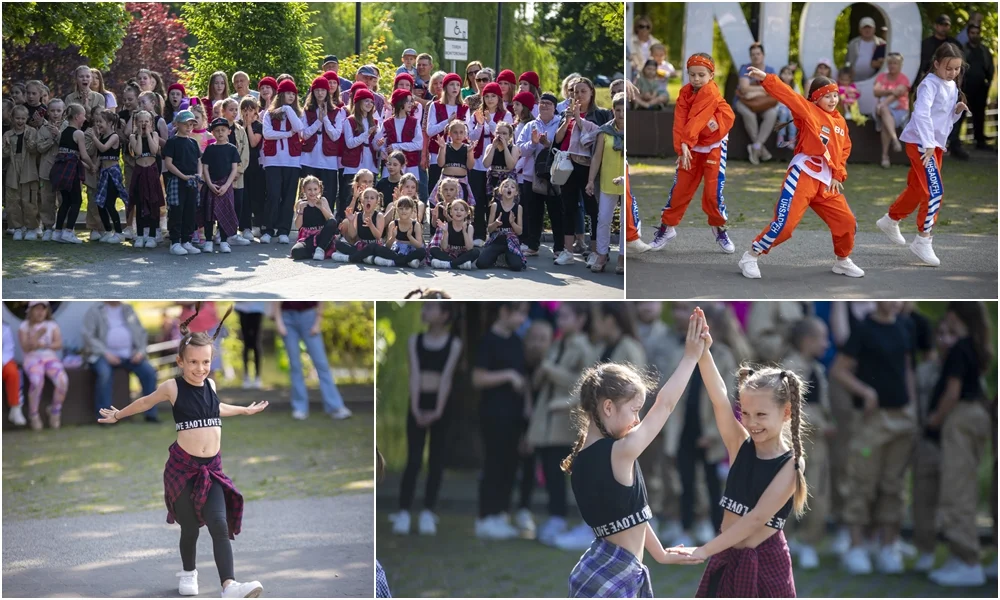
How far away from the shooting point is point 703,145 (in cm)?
735

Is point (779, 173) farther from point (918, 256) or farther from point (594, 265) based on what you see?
point (594, 265)

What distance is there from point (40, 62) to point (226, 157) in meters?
1.39

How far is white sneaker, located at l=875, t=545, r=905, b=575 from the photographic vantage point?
6.75 m

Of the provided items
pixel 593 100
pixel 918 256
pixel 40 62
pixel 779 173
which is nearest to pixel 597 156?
pixel 593 100

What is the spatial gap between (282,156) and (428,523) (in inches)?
107

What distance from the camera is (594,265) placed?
6.62 m

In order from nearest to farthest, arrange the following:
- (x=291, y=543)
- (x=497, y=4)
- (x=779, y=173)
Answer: (x=291, y=543)
(x=497, y=4)
(x=779, y=173)

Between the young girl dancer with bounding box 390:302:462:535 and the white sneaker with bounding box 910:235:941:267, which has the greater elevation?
the white sneaker with bounding box 910:235:941:267

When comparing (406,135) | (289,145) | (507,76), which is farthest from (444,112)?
(289,145)

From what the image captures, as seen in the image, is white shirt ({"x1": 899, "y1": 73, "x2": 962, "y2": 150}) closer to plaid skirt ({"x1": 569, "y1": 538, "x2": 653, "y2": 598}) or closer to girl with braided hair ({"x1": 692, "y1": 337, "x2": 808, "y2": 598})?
girl with braided hair ({"x1": 692, "y1": 337, "x2": 808, "y2": 598})

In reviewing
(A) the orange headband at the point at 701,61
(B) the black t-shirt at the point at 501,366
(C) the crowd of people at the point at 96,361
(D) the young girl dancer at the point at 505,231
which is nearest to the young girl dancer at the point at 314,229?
(C) the crowd of people at the point at 96,361

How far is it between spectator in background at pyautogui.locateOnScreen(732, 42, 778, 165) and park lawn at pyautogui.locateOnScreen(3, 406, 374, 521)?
5.40m

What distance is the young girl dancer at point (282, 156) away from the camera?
24.1ft

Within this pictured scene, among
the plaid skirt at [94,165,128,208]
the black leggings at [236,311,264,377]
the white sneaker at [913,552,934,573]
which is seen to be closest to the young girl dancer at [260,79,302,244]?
the plaid skirt at [94,165,128,208]
